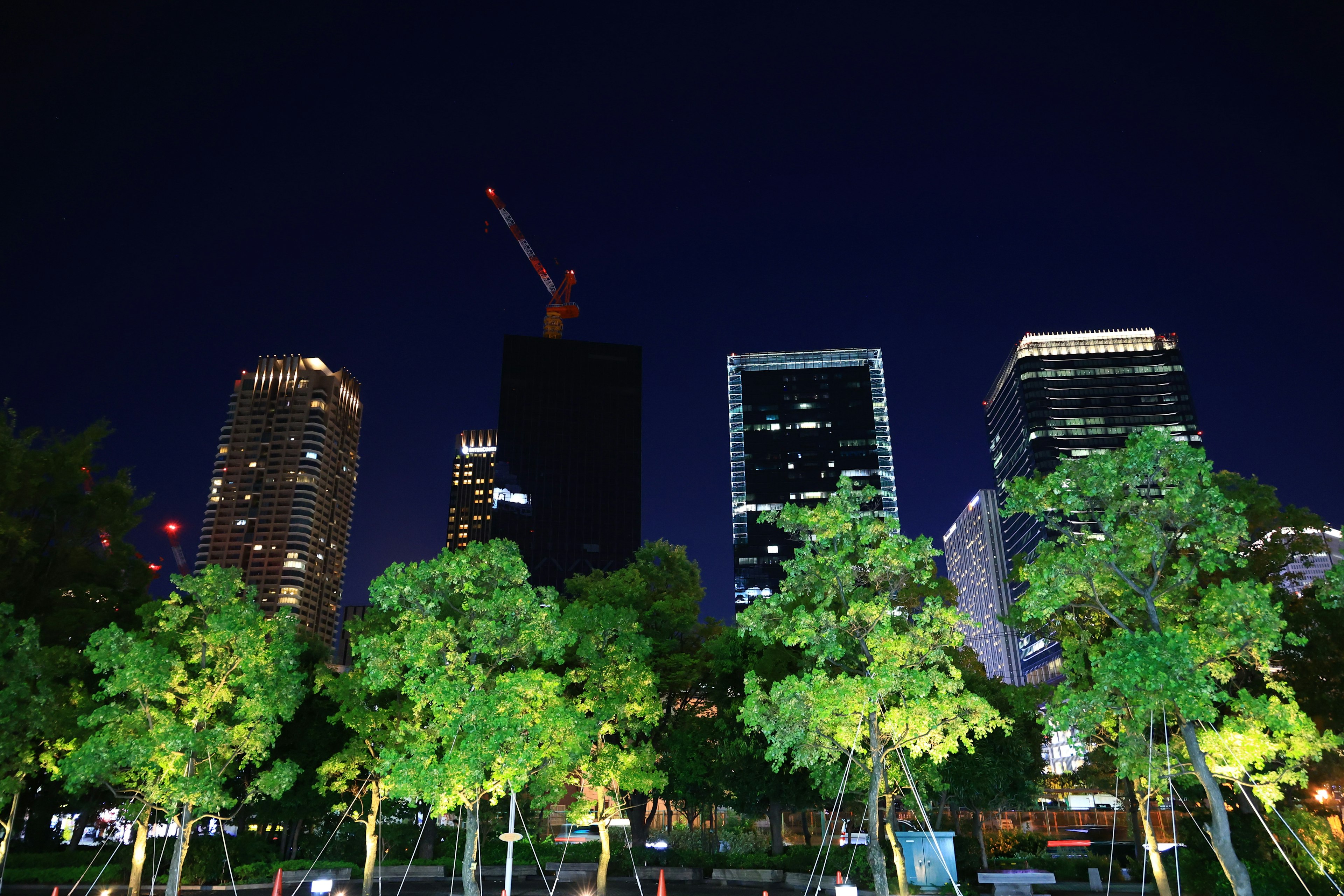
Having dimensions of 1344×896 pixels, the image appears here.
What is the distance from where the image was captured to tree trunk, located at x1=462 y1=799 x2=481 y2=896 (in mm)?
22281

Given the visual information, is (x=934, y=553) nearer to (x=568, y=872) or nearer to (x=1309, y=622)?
(x=1309, y=622)

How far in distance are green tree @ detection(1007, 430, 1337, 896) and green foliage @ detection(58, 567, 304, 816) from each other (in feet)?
78.7

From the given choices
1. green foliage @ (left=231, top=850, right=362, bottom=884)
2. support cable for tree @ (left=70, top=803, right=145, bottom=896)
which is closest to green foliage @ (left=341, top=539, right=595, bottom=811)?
support cable for tree @ (left=70, top=803, right=145, bottom=896)

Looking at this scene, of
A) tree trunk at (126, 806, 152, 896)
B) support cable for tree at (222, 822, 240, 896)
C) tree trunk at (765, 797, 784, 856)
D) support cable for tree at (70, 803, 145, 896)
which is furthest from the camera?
tree trunk at (765, 797, 784, 856)

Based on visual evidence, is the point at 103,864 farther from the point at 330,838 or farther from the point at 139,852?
the point at 139,852

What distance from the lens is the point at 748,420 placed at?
616 feet

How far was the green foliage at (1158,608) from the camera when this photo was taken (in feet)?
59.1

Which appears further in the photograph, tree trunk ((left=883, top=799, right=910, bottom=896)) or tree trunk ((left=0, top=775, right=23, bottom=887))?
tree trunk ((left=0, top=775, right=23, bottom=887))

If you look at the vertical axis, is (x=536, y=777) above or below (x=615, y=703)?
below

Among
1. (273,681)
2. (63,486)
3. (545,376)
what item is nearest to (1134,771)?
(273,681)

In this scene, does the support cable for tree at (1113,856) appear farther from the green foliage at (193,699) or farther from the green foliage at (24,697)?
the green foliage at (24,697)

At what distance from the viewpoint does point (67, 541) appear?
3597cm

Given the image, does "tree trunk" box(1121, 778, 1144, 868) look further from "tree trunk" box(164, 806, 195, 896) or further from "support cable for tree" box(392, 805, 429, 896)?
"tree trunk" box(164, 806, 195, 896)

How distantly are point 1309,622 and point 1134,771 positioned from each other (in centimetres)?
1292
